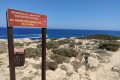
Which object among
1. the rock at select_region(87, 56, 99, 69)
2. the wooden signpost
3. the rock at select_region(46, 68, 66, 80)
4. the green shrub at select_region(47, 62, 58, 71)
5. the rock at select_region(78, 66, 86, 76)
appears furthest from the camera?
the rock at select_region(87, 56, 99, 69)

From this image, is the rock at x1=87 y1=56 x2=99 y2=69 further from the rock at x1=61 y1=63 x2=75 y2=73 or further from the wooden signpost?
the wooden signpost

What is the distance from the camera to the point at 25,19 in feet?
19.9

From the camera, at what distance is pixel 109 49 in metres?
17.0

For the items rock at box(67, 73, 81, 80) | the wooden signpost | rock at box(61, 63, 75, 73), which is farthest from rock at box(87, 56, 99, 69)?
the wooden signpost

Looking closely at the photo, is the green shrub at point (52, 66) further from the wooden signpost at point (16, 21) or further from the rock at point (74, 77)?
the wooden signpost at point (16, 21)

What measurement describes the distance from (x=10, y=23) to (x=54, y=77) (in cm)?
415

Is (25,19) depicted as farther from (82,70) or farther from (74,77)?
(82,70)

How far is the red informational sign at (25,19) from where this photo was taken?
550 cm

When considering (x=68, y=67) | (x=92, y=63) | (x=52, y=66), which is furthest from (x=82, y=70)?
(x=52, y=66)

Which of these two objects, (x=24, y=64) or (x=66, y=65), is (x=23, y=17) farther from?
(x=66, y=65)

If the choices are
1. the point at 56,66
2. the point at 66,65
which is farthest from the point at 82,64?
the point at 56,66

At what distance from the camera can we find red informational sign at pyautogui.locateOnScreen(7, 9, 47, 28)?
5495 mm

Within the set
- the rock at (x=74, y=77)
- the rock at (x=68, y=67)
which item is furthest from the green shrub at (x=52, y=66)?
the rock at (x=74, y=77)

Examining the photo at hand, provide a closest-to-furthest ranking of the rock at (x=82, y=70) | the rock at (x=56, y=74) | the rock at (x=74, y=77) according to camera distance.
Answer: the rock at (x=56, y=74) < the rock at (x=74, y=77) < the rock at (x=82, y=70)
